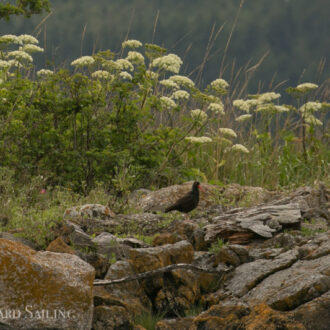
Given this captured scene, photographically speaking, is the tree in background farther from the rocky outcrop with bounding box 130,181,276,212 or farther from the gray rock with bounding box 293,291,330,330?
the gray rock with bounding box 293,291,330,330

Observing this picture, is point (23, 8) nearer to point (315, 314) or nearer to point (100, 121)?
point (100, 121)

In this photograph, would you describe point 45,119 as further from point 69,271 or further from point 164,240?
point 69,271

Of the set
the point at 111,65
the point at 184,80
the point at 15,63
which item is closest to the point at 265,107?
the point at 184,80

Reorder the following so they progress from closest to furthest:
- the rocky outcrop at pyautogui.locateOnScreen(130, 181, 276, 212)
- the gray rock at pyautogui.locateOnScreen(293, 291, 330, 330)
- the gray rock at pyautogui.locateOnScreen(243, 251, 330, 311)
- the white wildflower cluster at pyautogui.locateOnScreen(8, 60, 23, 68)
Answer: the gray rock at pyautogui.locateOnScreen(293, 291, 330, 330) → the gray rock at pyautogui.locateOnScreen(243, 251, 330, 311) → the rocky outcrop at pyautogui.locateOnScreen(130, 181, 276, 212) → the white wildflower cluster at pyautogui.locateOnScreen(8, 60, 23, 68)

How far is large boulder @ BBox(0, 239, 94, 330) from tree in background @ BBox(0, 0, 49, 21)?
16.4 feet

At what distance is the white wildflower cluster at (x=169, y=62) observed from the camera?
8.48 meters

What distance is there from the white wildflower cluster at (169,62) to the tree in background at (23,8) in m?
1.83

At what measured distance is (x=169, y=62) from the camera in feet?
27.8

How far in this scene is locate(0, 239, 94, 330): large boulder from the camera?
3381 mm

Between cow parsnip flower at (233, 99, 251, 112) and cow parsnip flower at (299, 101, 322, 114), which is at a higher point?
cow parsnip flower at (299, 101, 322, 114)

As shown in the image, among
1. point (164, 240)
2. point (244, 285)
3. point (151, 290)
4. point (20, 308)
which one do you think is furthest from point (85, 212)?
point (20, 308)

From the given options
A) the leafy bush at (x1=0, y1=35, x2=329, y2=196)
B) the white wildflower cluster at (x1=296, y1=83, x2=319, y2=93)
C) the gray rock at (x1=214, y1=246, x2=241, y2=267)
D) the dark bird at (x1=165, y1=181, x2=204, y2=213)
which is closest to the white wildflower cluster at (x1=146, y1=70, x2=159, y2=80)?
the leafy bush at (x1=0, y1=35, x2=329, y2=196)

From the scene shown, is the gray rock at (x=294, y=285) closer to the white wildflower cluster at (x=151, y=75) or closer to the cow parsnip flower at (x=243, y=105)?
the white wildflower cluster at (x=151, y=75)

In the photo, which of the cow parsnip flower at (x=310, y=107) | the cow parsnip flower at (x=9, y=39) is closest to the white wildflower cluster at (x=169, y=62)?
the cow parsnip flower at (x=9, y=39)
